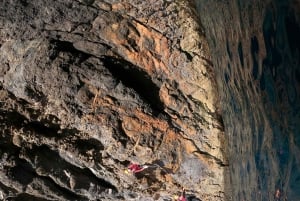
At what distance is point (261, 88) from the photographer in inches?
56.6

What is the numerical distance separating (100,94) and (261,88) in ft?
3.59

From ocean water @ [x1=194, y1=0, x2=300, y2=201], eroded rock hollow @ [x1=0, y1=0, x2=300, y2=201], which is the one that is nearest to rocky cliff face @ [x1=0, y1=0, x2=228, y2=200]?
eroded rock hollow @ [x1=0, y1=0, x2=300, y2=201]

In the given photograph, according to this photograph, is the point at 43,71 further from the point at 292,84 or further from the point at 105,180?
the point at 292,84

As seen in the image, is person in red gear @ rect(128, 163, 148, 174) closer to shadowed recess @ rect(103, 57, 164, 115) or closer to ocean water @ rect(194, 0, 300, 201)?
shadowed recess @ rect(103, 57, 164, 115)

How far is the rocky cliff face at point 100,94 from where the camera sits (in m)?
2.26

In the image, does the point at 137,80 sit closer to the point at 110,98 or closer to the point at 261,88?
the point at 110,98

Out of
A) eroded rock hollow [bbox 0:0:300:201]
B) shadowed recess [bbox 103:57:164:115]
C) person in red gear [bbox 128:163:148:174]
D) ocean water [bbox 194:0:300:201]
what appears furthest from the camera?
person in red gear [bbox 128:163:148:174]

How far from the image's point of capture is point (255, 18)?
1340mm

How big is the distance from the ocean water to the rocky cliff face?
386 millimetres

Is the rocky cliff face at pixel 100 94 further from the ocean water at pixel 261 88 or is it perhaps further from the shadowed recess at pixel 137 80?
the ocean water at pixel 261 88

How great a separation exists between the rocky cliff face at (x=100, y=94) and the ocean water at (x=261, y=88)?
386mm

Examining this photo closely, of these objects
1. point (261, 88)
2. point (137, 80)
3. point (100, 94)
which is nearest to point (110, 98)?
point (100, 94)

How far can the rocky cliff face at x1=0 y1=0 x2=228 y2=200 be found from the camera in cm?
226

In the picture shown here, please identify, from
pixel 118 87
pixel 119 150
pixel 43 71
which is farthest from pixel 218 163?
pixel 43 71
